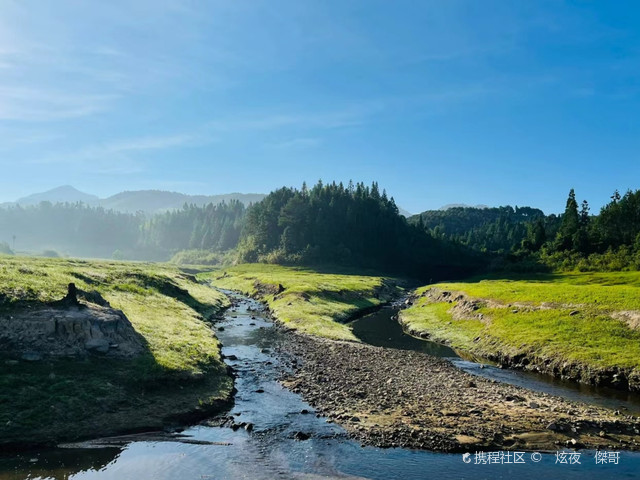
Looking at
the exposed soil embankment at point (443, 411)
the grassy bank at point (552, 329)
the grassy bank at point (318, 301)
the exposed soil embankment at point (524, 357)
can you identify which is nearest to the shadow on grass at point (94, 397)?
the exposed soil embankment at point (443, 411)

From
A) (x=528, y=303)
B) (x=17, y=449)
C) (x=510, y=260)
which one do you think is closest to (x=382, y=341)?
(x=528, y=303)

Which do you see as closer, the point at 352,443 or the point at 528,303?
the point at 352,443

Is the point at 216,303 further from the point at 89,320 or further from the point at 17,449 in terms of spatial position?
the point at 17,449

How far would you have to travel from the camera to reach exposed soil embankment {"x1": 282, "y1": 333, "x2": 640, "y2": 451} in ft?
86.1

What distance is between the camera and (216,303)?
8844cm

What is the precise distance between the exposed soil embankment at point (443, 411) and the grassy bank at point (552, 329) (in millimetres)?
9601

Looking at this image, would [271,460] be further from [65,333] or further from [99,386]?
[65,333]

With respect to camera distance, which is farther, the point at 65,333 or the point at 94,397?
the point at 65,333

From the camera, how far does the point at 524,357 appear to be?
47031mm


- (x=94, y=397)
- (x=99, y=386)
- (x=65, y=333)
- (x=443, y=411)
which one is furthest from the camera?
(x=65, y=333)

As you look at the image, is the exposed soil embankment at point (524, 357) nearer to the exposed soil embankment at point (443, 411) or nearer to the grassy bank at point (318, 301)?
the exposed soil embankment at point (443, 411)

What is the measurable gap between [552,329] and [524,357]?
7269 millimetres

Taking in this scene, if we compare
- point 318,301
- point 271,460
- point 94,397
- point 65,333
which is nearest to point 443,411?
point 271,460

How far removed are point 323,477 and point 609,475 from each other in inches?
639
